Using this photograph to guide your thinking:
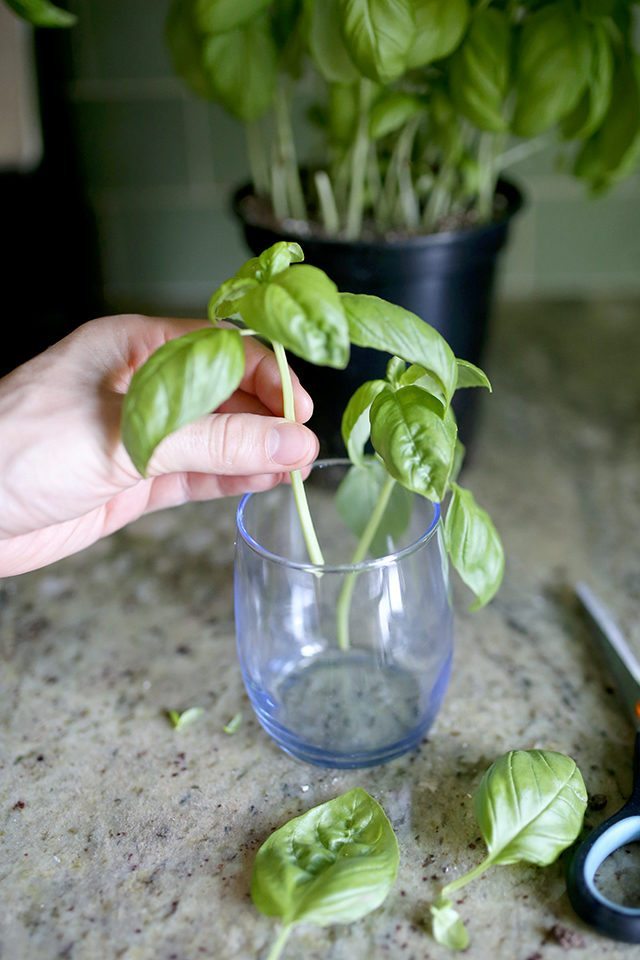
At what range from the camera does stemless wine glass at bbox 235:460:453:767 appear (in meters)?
0.58

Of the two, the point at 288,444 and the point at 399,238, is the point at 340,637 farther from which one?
the point at 399,238

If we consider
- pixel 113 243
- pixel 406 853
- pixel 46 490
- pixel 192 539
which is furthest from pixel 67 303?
pixel 406 853

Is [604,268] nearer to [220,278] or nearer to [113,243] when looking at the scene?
[220,278]

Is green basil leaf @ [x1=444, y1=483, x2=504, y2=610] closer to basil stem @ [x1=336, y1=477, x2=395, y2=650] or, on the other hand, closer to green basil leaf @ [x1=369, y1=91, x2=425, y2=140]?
basil stem @ [x1=336, y1=477, x2=395, y2=650]

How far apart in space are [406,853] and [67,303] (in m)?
0.75

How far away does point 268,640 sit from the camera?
2.08 feet

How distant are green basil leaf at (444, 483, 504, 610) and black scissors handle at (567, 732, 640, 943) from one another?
14cm

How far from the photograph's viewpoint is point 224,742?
64cm

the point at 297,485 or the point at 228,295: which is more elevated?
the point at 228,295

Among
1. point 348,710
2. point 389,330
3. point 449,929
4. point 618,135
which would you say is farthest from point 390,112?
point 449,929

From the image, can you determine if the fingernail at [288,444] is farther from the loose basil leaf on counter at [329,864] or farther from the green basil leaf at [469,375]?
the loose basil leaf on counter at [329,864]

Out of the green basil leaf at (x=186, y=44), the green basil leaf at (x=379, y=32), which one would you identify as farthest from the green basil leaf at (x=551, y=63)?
the green basil leaf at (x=186, y=44)

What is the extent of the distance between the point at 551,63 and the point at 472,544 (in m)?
0.36

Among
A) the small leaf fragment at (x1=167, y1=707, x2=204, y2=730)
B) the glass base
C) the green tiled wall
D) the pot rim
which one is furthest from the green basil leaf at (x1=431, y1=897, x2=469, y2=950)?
the green tiled wall
